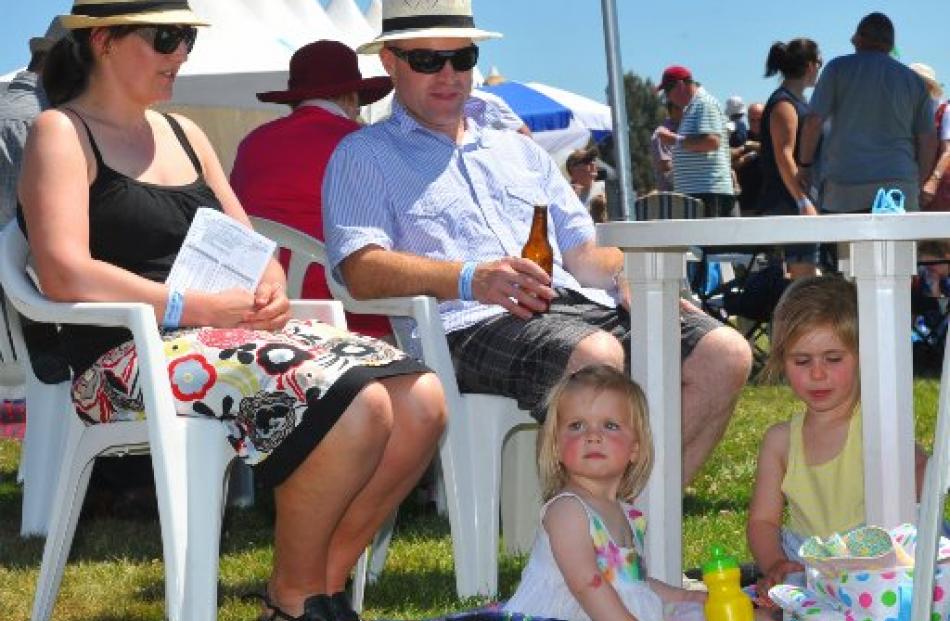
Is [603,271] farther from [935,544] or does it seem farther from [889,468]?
[935,544]

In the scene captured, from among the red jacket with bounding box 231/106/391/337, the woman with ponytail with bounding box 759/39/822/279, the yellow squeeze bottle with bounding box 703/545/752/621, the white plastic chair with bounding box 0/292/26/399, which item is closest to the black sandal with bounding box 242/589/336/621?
the yellow squeeze bottle with bounding box 703/545/752/621

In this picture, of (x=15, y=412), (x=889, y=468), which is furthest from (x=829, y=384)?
(x=15, y=412)

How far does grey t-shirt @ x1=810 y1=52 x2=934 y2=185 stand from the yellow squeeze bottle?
16.8 ft

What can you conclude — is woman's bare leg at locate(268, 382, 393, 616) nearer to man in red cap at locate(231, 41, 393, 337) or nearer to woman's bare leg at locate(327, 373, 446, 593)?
woman's bare leg at locate(327, 373, 446, 593)

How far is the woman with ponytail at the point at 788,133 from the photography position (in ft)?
28.2

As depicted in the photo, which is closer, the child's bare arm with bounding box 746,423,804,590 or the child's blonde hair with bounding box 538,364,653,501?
the child's blonde hair with bounding box 538,364,653,501

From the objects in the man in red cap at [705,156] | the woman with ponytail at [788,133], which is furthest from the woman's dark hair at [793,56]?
the man in red cap at [705,156]

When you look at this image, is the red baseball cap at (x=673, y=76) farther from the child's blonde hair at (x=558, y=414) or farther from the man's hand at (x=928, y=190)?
the child's blonde hair at (x=558, y=414)

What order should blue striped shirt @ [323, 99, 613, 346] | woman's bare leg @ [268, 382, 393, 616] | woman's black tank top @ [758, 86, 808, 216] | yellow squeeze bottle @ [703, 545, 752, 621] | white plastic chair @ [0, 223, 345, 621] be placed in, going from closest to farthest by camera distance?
yellow squeeze bottle @ [703, 545, 752, 621], white plastic chair @ [0, 223, 345, 621], woman's bare leg @ [268, 382, 393, 616], blue striped shirt @ [323, 99, 613, 346], woman's black tank top @ [758, 86, 808, 216]

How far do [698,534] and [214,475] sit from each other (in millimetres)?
1820

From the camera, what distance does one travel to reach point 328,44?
5.32 m

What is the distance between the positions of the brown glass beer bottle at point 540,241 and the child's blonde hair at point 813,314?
2.72ft

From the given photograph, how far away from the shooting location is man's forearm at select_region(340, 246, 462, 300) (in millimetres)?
3812

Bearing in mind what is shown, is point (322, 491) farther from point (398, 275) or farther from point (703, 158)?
point (703, 158)
